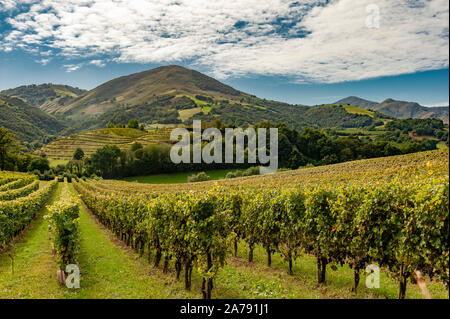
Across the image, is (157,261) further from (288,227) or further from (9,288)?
(288,227)

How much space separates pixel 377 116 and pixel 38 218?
691 feet

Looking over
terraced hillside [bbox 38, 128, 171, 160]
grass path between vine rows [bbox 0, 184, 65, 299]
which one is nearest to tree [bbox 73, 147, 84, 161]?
terraced hillside [bbox 38, 128, 171, 160]

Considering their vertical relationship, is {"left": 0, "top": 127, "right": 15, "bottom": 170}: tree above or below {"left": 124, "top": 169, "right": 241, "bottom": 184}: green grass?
above

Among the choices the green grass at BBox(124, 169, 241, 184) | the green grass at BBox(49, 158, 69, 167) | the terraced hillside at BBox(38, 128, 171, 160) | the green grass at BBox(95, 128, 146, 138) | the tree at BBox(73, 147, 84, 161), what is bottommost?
the green grass at BBox(124, 169, 241, 184)

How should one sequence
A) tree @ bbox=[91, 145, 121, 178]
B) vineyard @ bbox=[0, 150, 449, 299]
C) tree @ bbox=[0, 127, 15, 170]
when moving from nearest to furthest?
1. vineyard @ bbox=[0, 150, 449, 299]
2. tree @ bbox=[0, 127, 15, 170]
3. tree @ bbox=[91, 145, 121, 178]

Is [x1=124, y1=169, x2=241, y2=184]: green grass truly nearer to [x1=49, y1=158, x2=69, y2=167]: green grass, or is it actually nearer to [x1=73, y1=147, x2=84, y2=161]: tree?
[x1=73, y1=147, x2=84, y2=161]: tree

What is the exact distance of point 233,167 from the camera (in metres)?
82.3

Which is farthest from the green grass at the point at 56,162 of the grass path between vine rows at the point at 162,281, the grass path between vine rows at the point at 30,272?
the grass path between vine rows at the point at 162,281

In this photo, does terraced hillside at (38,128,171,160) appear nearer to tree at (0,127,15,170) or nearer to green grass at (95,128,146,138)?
green grass at (95,128,146,138)

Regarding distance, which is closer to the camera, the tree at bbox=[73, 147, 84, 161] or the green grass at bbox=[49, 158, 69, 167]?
the green grass at bbox=[49, 158, 69, 167]

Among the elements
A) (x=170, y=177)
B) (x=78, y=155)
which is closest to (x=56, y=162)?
(x=78, y=155)

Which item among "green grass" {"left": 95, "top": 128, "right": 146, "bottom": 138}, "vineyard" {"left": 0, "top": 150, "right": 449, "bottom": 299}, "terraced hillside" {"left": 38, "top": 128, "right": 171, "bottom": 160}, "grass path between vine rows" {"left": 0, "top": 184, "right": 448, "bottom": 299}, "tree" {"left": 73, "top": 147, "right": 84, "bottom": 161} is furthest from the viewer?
"green grass" {"left": 95, "top": 128, "right": 146, "bottom": 138}

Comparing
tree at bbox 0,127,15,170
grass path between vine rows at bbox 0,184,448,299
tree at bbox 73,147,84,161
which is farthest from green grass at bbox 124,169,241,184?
grass path between vine rows at bbox 0,184,448,299
